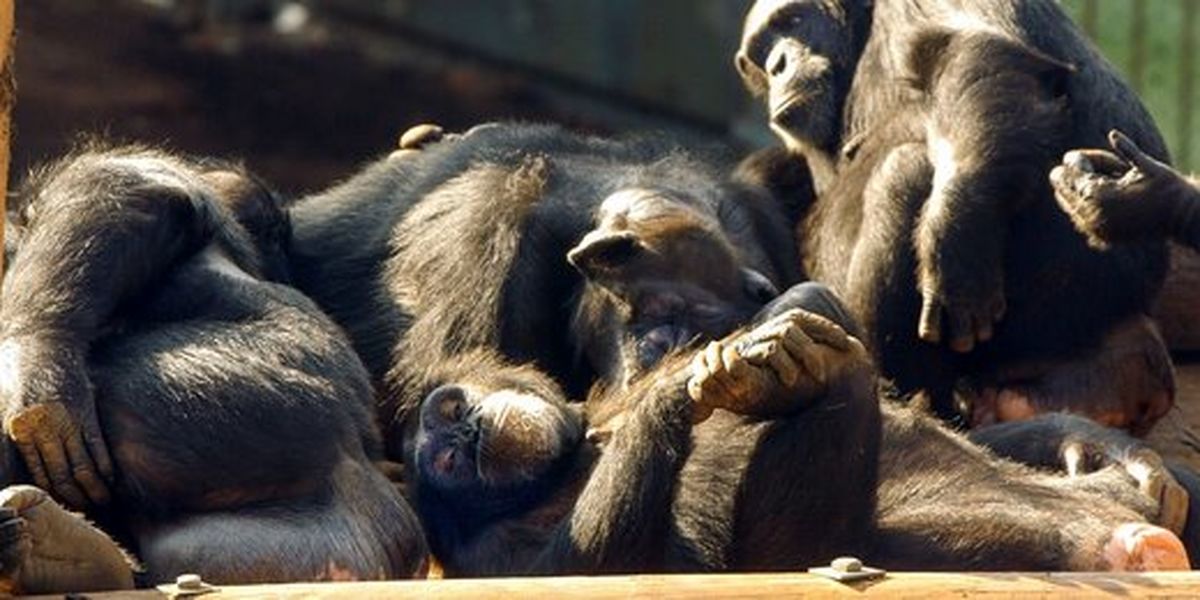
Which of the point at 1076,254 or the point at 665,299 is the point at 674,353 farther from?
the point at 1076,254

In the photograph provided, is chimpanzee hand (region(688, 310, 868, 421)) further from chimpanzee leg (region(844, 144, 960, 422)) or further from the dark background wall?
the dark background wall

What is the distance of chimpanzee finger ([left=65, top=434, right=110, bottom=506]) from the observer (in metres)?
5.25

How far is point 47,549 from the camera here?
15.2 feet

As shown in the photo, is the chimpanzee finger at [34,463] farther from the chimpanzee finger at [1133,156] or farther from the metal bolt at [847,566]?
the chimpanzee finger at [1133,156]

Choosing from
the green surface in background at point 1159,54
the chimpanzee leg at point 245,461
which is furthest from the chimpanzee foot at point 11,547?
the green surface in background at point 1159,54

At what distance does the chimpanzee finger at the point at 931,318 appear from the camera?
6371 mm

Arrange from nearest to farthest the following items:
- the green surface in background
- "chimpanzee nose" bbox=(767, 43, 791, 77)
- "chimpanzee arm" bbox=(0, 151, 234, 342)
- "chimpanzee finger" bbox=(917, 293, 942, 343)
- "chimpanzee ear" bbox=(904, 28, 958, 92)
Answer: "chimpanzee arm" bbox=(0, 151, 234, 342), "chimpanzee finger" bbox=(917, 293, 942, 343), "chimpanzee ear" bbox=(904, 28, 958, 92), "chimpanzee nose" bbox=(767, 43, 791, 77), the green surface in background

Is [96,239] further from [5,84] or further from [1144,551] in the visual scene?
[1144,551]

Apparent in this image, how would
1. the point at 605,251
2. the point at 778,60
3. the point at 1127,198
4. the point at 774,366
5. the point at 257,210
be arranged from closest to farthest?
the point at 774,366
the point at 1127,198
the point at 605,251
the point at 257,210
the point at 778,60

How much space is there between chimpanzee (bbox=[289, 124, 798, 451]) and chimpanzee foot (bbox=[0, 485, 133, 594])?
1551 millimetres

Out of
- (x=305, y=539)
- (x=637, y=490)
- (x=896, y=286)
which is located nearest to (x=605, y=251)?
(x=896, y=286)

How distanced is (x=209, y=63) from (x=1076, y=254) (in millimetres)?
8638

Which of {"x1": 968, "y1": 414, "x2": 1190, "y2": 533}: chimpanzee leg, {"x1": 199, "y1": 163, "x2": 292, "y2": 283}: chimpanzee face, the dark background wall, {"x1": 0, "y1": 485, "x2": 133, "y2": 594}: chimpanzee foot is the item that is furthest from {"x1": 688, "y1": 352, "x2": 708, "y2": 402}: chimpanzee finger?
the dark background wall

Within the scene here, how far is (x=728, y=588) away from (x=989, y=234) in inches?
78.6
